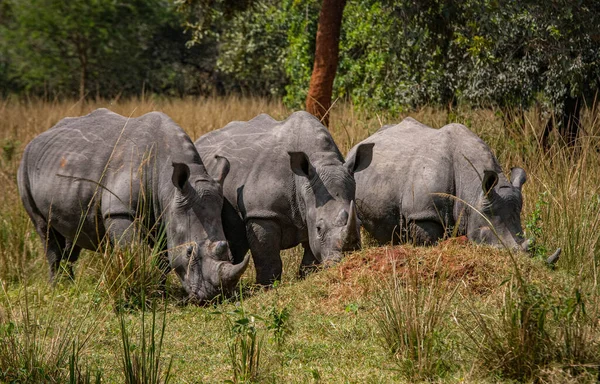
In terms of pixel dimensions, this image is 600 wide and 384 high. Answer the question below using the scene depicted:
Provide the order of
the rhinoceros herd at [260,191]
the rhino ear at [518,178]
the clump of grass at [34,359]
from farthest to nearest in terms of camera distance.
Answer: the rhino ear at [518,178] < the rhinoceros herd at [260,191] < the clump of grass at [34,359]

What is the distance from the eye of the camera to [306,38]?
50.7ft

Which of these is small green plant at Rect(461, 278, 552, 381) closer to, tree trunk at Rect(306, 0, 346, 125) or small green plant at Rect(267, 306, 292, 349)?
small green plant at Rect(267, 306, 292, 349)

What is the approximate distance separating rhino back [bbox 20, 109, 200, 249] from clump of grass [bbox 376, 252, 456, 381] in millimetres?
2634

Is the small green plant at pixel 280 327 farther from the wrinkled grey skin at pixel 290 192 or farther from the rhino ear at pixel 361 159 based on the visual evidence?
the rhino ear at pixel 361 159

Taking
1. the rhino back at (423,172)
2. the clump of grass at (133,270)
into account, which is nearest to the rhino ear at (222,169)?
the clump of grass at (133,270)

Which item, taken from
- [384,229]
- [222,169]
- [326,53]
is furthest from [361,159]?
[326,53]

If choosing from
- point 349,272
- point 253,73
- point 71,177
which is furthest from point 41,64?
point 349,272

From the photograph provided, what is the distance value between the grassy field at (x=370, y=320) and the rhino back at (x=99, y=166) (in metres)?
0.53

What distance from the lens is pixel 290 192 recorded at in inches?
277

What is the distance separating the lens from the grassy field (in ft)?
13.9

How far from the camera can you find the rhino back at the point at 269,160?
7.02 meters

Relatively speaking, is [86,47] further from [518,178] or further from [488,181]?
[488,181]

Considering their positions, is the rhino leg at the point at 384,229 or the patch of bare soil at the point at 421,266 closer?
the patch of bare soil at the point at 421,266

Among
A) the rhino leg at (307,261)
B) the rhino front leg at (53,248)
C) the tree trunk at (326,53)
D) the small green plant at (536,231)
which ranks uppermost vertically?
the tree trunk at (326,53)
